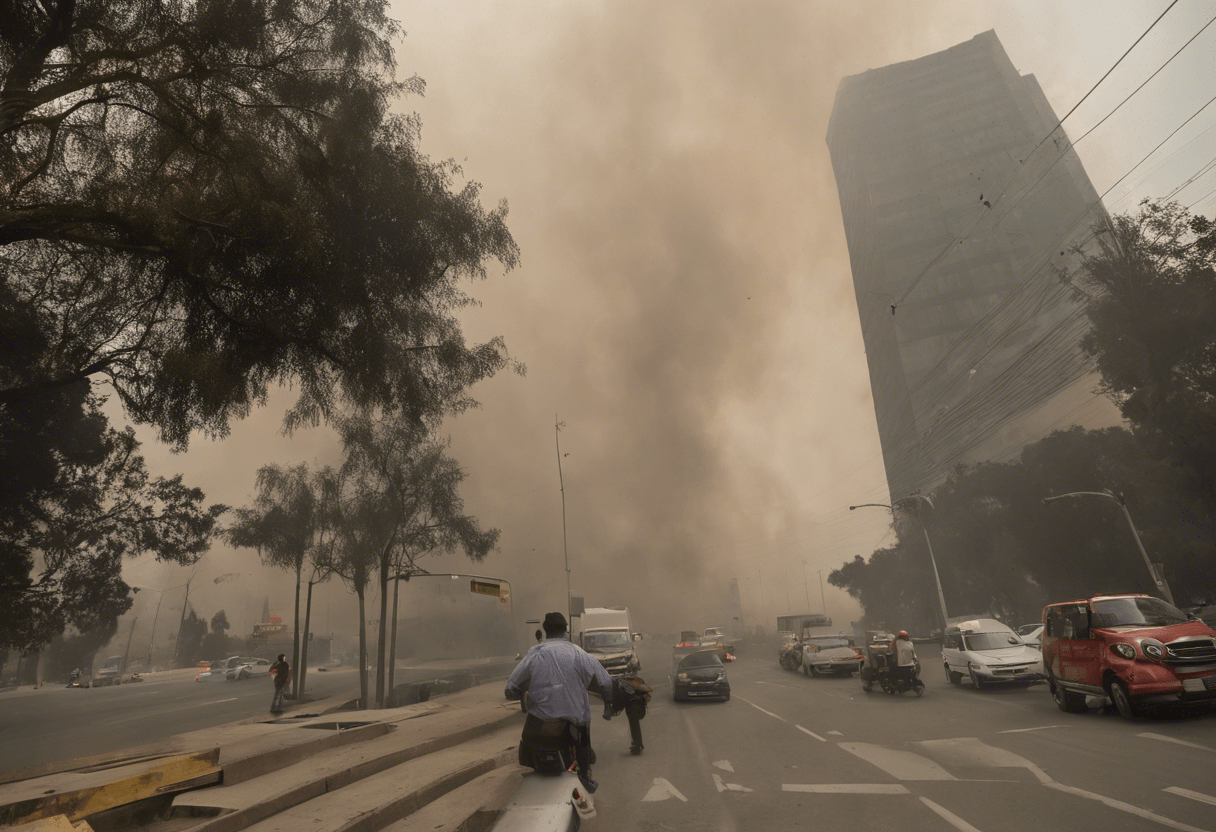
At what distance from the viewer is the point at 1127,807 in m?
5.84

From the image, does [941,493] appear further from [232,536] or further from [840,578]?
[232,536]

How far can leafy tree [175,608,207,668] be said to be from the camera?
11769 centimetres

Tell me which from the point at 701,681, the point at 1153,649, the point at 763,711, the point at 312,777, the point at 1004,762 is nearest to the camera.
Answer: the point at 312,777

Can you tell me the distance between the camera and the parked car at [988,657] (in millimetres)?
16547

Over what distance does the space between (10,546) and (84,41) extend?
16965 millimetres

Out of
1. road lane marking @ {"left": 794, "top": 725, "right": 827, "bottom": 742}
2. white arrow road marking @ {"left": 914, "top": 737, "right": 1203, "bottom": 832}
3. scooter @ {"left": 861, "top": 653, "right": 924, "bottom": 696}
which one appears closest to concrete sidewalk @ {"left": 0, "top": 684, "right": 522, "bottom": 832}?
road lane marking @ {"left": 794, "top": 725, "right": 827, "bottom": 742}

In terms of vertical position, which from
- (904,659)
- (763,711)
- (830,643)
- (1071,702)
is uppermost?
(904,659)

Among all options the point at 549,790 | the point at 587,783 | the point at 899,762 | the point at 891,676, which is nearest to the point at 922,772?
the point at 899,762

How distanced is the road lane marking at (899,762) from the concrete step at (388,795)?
17.3 ft

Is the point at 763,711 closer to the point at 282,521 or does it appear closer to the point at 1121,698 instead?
the point at 1121,698

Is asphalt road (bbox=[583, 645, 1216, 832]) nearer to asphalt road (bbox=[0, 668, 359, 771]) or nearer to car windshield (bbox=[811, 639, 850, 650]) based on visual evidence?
asphalt road (bbox=[0, 668, 359, 771])

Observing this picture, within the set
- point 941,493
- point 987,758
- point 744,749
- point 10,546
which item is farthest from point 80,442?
point 941,493

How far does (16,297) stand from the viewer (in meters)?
9.34

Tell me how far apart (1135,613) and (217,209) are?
52.8 feet
